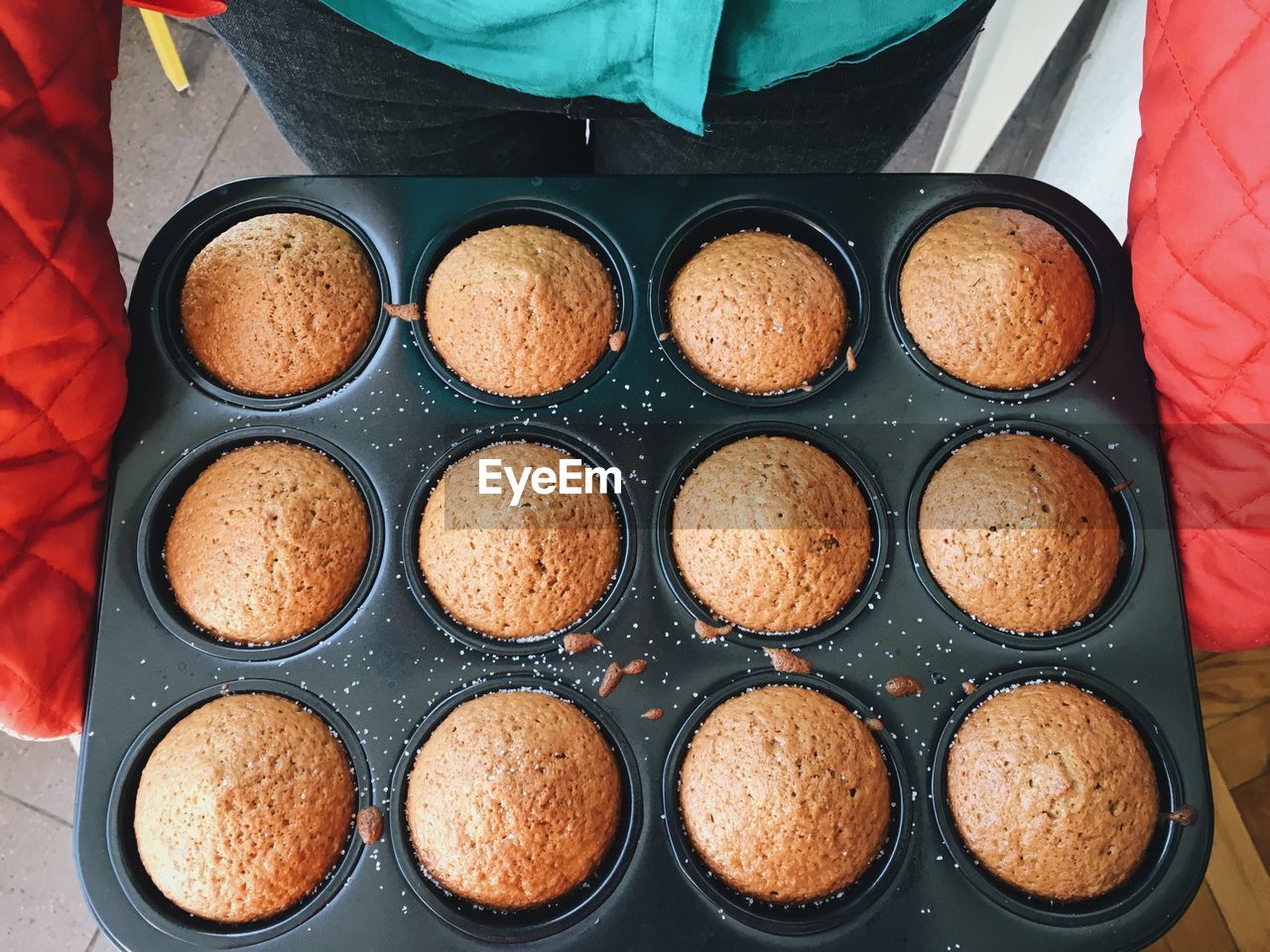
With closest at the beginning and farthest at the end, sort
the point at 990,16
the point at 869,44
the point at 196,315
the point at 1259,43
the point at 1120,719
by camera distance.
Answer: the point at 1259,43, the point at 869,44, the point at 1120,719, the point at 196,315, the point at 990,16

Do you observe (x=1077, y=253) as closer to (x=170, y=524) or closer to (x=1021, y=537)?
(x=1021, y=537)

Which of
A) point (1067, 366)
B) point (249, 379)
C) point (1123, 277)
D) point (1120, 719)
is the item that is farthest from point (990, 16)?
point (249, 379)

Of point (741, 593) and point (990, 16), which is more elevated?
point (990, 16)

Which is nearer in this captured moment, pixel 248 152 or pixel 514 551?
pixel 514 551

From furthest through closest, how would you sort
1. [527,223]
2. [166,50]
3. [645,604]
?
[166,50] < [527,223] < [645,604]

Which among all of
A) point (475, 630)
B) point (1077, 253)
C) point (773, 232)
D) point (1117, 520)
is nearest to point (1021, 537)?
point (1117, 520)

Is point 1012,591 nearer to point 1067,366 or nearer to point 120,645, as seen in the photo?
point 1067,366

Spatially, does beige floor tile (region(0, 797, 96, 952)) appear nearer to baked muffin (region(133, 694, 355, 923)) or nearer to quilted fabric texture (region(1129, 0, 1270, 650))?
baked muffin (region(133, 694, 355, 923))

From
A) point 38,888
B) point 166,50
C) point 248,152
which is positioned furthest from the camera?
point 248,152
